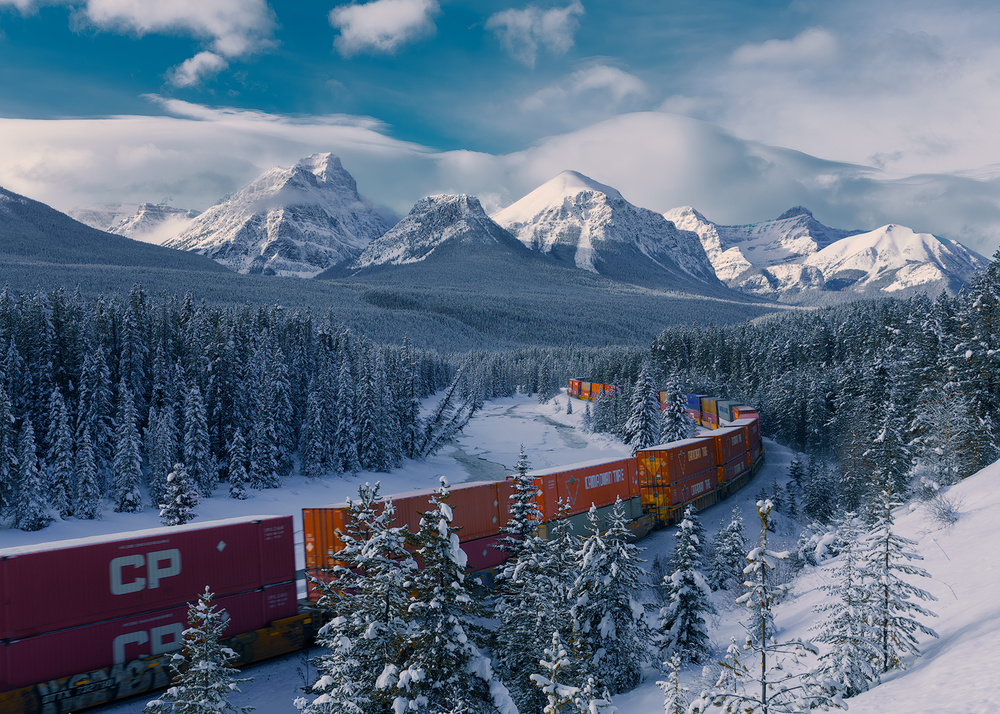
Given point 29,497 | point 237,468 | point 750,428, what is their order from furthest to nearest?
point 750,428 < point 237,468 < point 29,497

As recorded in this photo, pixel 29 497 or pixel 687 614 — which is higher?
pixel 687 614

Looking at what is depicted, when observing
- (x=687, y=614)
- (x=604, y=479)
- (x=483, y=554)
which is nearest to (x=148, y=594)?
(x=483, y=554)

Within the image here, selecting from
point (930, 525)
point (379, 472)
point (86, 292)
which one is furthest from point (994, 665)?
point (86, 292)

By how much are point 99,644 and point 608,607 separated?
46.3ft

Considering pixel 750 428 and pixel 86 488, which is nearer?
pixel 86 488

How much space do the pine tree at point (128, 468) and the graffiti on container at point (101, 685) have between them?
91.0 ft

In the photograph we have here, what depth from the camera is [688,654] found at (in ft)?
62.1

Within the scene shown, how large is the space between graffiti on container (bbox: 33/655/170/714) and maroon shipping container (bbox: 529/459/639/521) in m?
15.2

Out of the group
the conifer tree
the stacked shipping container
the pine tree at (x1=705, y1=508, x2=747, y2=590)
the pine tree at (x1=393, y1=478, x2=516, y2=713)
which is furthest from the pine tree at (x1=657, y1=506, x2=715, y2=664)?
the conifer tree

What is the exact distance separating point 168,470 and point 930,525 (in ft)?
145

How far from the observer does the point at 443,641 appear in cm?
1188

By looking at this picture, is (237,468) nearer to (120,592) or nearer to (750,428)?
(120,592)

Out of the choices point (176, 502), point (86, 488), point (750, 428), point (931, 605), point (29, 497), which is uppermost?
point (931, 605)

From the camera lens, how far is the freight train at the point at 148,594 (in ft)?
50.3
